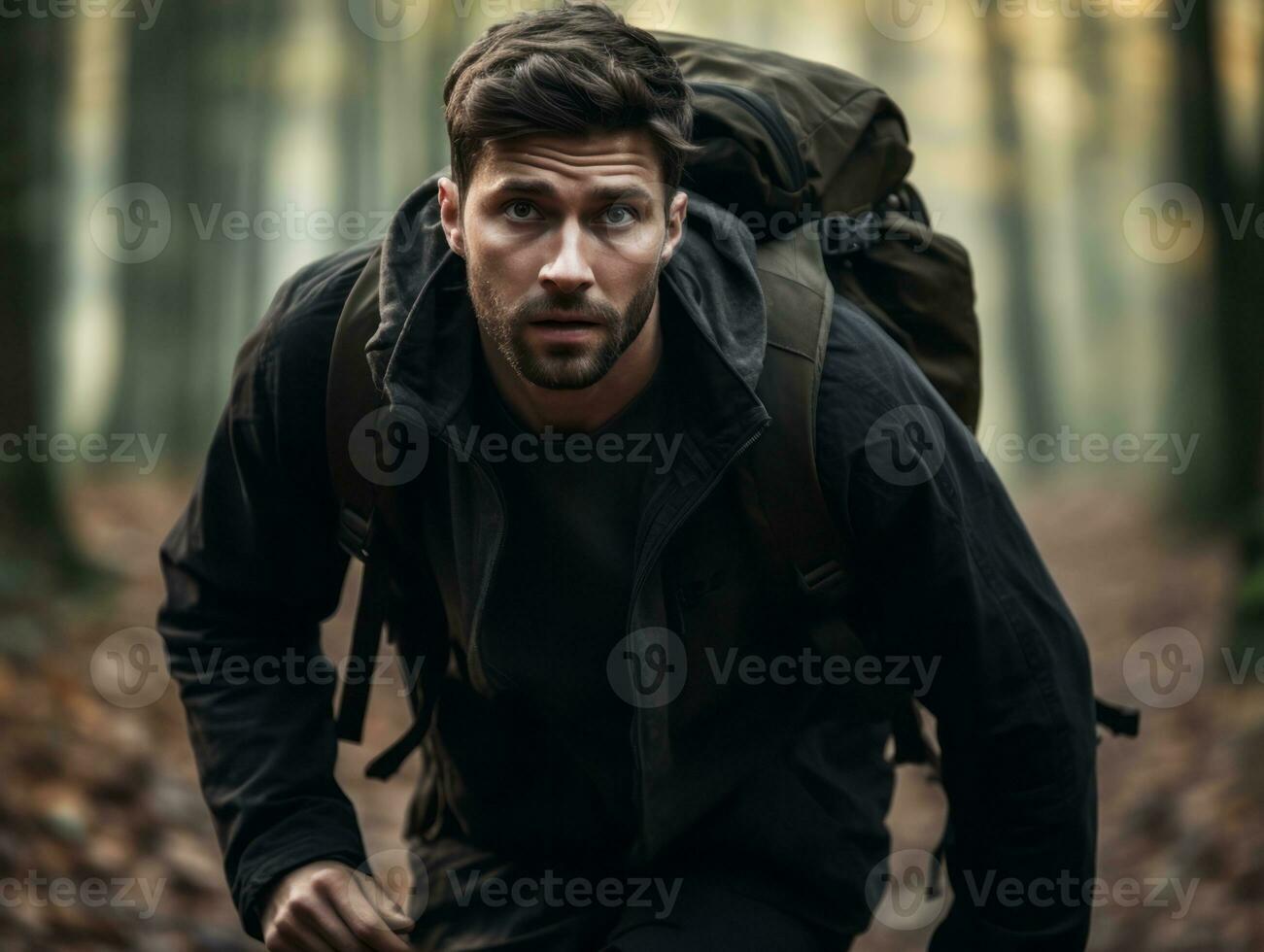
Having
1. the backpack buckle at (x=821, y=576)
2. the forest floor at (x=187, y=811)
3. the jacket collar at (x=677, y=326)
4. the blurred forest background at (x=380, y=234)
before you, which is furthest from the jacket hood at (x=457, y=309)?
the blurred forest background at (x=380, y=234)

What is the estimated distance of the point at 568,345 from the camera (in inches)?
109

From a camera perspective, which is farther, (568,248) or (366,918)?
(366,918)

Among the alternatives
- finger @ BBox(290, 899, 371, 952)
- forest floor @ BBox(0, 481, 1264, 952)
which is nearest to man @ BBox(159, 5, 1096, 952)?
finger @ BBox(290, 899, 371, 952)

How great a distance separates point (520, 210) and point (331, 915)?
4.78ft

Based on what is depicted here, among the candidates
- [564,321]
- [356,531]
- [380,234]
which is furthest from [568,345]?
[380,234]

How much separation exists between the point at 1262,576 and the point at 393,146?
17.7 meters

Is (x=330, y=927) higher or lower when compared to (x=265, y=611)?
lower

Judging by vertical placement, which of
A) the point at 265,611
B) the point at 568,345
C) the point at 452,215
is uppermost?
the point at 452,215

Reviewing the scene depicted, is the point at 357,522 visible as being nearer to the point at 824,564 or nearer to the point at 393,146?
the point at 824,564

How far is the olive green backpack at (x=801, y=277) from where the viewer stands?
2.73 metres

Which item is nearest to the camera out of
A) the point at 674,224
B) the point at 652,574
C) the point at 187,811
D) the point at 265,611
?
the point at 652,574

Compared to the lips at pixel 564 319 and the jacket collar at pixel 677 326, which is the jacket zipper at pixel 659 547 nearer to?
the jacket collar at pixel 677 326

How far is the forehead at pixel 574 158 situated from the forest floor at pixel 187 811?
303 centimetres

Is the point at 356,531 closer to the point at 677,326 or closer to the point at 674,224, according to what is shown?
the point at 677,326
